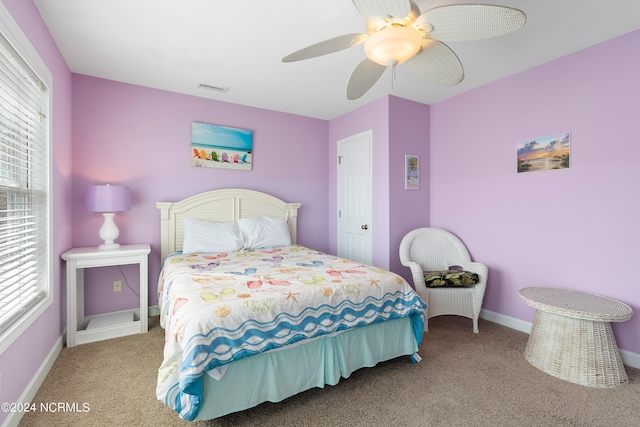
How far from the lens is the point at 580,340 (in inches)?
82.0

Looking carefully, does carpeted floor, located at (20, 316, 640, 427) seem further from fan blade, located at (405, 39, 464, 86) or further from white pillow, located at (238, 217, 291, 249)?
fan blade, located at (405, 39, 464, 86)

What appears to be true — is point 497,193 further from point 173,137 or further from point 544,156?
point 173,137

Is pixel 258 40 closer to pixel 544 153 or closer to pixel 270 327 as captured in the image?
pixel 270 327

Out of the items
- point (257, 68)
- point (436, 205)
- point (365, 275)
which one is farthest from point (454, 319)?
point (257, 68)

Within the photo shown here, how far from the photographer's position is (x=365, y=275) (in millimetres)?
2195

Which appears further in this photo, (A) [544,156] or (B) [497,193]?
(B) [497,193]

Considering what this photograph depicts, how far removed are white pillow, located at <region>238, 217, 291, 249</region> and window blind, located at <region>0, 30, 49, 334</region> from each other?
5.55 feet

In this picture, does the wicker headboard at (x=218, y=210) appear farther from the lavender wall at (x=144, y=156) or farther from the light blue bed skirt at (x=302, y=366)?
the light blue bed skirt at (x=302, y=366)

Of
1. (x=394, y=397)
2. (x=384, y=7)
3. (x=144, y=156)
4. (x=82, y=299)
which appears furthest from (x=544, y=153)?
(x=82, y=299)

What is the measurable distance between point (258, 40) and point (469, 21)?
151 centimetres

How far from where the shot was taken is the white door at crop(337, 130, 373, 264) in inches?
146

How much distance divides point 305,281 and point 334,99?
2.38 metres

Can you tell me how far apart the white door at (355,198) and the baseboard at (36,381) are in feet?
9.75

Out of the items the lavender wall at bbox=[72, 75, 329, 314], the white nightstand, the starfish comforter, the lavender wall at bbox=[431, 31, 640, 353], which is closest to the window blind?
the white nightstand
